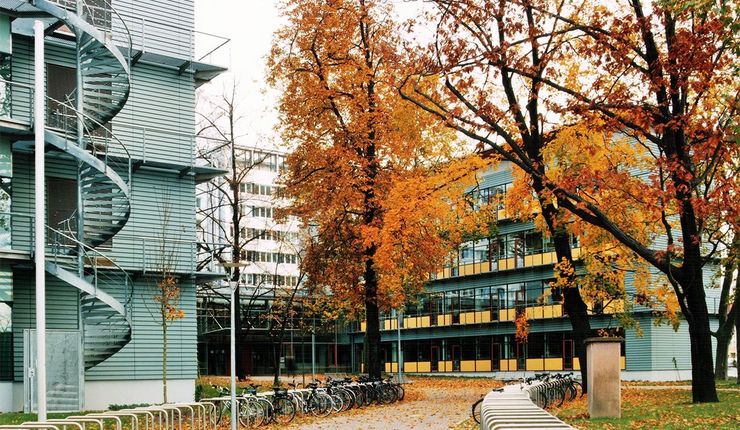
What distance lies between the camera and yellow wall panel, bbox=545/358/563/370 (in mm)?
61156

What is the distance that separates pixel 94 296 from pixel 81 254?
4.30ft

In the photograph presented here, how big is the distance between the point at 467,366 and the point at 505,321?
5703 mm

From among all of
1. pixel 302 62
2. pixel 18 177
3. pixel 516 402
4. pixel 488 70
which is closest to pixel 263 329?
pixel 302 62

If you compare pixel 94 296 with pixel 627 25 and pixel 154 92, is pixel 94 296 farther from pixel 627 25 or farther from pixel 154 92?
pixel 627 25

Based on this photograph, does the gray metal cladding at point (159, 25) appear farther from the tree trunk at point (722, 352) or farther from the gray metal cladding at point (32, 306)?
the tree trunk at point (722, 352)

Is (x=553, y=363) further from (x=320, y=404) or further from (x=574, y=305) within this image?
(x=320, y=404)

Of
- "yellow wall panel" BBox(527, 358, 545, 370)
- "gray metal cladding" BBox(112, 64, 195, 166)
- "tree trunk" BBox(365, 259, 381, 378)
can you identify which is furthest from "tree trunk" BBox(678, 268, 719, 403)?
"yellow wall panel" BBox(527, 358, 545, 370)

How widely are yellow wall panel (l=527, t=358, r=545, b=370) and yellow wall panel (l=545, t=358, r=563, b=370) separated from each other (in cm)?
34

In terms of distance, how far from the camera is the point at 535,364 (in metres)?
63.0

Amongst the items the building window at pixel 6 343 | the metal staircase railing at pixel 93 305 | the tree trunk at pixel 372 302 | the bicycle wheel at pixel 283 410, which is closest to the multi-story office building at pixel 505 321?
the tree trunk at pixel 372 302

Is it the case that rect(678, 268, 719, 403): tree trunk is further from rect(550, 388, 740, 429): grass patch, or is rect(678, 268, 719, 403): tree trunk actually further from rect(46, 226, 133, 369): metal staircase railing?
rect(46, 226, 133, 369): metal staircase railing

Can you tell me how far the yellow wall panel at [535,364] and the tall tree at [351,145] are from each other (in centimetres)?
2863

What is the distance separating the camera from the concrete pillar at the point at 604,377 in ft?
60.3

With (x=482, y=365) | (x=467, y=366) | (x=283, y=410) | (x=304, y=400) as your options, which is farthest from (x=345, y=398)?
(x=467, y=366)
